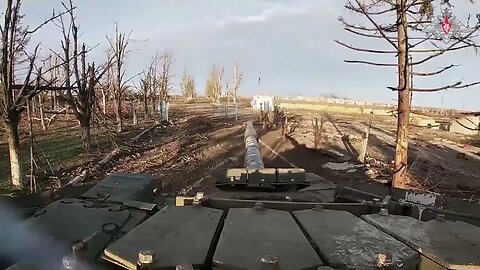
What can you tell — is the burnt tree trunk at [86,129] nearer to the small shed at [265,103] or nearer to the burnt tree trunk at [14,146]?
the burnt tree trunk at [14,146]

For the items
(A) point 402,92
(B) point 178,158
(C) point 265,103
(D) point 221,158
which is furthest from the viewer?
(C) point 265,103

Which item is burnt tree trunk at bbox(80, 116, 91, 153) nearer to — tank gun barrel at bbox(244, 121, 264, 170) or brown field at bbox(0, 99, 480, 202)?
brown field at bbox(0, 99, 480, 202)

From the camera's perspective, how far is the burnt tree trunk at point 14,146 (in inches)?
449

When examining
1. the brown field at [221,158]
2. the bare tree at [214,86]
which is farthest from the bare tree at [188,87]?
the brown field at [221,158]

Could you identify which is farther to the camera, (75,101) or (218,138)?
(218,138)

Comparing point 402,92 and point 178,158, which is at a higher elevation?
point 402,92

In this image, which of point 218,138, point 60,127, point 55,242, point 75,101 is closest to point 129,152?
point 75,101

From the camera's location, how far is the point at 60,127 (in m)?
33.1

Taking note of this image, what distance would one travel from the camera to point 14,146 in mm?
11617

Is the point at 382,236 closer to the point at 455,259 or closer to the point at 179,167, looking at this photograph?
the point at 455,259

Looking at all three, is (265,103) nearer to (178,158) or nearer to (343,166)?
(178,158)

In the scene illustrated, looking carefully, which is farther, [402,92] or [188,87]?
[188,87]

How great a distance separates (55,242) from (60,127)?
31.6 meters

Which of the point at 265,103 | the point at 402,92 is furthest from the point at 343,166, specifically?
the point at 265,103
